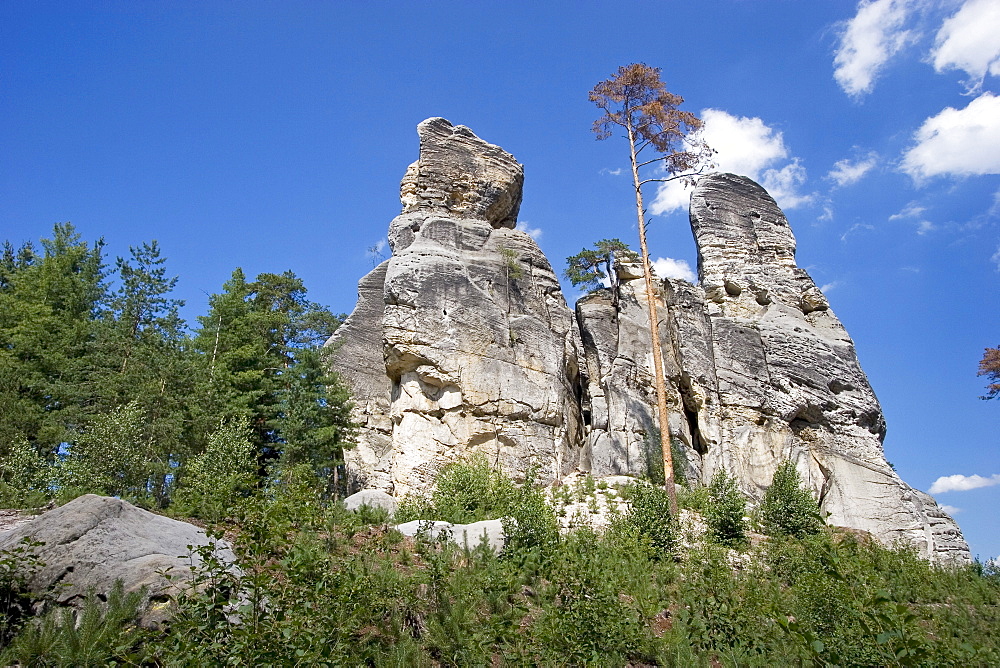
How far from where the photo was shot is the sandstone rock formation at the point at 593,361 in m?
20.7

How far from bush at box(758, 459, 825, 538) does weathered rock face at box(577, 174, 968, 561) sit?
6.48 meters

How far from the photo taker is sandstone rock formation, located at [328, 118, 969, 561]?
20.7 metres

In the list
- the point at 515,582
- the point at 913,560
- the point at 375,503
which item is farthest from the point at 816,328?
the point at 515,582

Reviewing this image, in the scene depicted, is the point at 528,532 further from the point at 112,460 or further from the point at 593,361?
the point at 593,361

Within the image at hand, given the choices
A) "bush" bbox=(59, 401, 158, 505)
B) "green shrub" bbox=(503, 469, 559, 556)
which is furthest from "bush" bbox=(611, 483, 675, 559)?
"bush" bbox=(59, 401, 158, 505)

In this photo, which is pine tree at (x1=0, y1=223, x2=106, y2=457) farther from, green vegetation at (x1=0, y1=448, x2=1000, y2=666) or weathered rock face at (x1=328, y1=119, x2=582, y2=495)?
green vegetation at (x1=0, y1=448, x2=1000, y2=666)

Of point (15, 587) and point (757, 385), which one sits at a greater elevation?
point (757, 385)

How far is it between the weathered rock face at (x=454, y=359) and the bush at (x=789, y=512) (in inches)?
274

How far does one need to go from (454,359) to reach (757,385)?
10.8 metres

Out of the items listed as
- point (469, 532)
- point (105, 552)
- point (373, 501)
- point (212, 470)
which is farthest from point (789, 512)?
point (105, 552)

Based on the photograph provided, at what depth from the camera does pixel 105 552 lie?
7.00 metres

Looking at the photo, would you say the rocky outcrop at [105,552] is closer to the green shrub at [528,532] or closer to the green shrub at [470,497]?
the green shrub at [528,532]

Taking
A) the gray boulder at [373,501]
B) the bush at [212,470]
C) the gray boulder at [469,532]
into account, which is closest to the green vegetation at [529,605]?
the gray boulder at [469,532]

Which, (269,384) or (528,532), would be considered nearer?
(528,532)
